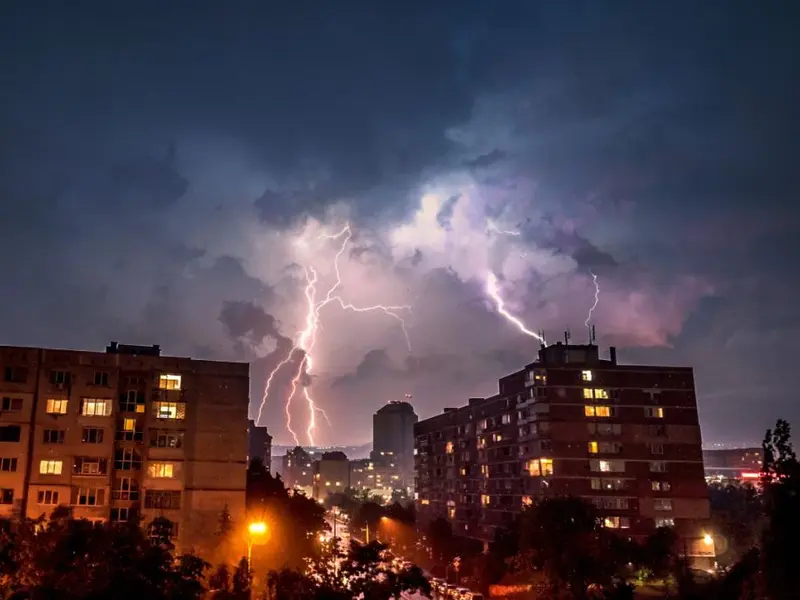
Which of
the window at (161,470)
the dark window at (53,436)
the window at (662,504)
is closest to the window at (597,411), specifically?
the window at (662,504)

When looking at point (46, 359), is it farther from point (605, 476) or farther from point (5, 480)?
point (605, 476)

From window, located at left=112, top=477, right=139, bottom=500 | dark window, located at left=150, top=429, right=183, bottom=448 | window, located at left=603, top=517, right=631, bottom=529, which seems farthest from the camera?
window, located at left=603, top=517, right=631, bottom=529

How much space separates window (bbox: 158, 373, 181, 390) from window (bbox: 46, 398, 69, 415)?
7313 mm

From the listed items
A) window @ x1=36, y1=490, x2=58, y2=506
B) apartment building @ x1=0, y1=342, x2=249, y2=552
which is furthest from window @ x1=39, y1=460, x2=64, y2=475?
window @ x1=36, y1=490, x2=58, y2=506

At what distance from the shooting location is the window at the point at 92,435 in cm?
5775

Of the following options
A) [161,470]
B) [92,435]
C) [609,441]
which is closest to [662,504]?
[609,441]

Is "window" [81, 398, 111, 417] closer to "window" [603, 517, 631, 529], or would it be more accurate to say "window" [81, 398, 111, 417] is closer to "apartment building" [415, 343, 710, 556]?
"apartment building" [415, 343, 710, 556]

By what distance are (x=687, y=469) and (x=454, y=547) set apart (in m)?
30.1

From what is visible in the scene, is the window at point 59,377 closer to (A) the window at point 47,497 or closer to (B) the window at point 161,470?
(A) the window at point 47,497

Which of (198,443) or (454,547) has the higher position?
(198,443)

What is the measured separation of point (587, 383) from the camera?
82.6 meters

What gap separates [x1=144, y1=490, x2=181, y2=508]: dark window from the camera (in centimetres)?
5847

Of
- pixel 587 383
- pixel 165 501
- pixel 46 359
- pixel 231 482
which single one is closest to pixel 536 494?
pixel 587 383

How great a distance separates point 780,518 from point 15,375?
5512 cm
